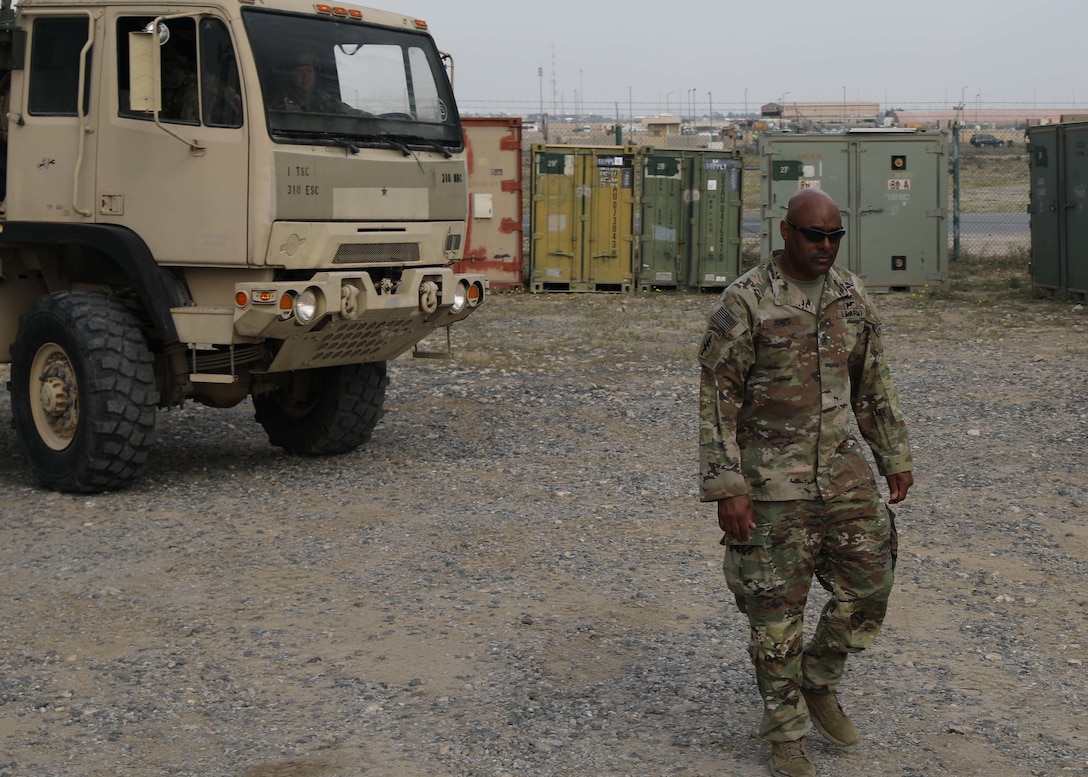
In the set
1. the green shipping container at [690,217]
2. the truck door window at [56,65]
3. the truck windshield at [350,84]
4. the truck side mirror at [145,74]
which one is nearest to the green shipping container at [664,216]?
the green shipping container at [690,217]

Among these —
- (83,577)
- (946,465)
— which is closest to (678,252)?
(946,465)

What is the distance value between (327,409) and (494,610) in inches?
137

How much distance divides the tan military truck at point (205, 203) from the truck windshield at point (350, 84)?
1 cm

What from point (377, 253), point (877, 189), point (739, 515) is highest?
point (877, 189)

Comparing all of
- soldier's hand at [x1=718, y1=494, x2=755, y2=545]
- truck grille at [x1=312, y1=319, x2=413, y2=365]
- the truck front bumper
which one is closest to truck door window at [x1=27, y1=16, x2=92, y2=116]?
the truck front bumper

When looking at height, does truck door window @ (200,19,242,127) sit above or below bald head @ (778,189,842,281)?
above

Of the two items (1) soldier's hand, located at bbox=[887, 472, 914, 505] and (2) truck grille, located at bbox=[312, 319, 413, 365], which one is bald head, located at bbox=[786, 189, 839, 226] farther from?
(2) truck grille, located at bbox=[312, 319, 413, 365]

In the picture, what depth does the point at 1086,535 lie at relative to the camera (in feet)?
23.4

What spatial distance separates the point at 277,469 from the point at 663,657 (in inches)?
167

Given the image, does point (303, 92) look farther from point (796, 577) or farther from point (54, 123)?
point (796, 577)

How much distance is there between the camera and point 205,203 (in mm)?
7805

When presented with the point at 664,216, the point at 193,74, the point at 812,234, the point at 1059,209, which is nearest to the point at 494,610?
the point at 812,234

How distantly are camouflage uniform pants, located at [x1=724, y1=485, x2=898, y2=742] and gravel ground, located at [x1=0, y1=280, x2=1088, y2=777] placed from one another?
325mm

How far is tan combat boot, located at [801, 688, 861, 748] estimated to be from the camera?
4.47 meters
